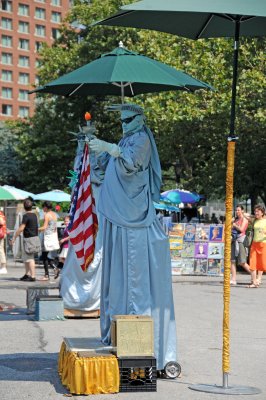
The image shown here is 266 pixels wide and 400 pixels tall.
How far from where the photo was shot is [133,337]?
6.90 m

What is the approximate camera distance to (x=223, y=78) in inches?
1287

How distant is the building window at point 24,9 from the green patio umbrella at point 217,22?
10890 centimetres

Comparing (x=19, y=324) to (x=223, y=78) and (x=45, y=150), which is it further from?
(x=45, y=150)

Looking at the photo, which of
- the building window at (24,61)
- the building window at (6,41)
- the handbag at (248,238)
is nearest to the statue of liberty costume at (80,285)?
the handbag at (248,238)

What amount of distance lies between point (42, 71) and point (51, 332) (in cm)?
4437

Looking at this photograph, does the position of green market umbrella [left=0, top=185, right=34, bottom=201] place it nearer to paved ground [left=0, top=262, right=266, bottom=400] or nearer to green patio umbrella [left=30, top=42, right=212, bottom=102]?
paved ground [left=0, top=262, right=266, bottom=400]

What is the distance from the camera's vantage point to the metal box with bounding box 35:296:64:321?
11.7 meters

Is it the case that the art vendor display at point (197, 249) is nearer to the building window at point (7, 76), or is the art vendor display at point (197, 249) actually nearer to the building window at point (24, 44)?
the building window at point (7, 76)

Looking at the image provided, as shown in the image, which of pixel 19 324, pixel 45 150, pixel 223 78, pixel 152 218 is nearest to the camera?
pixel 152 218

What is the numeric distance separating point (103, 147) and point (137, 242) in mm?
837

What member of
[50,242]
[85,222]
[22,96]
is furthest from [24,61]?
[85,222]

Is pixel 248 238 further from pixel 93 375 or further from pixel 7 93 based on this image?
pixel 7 93

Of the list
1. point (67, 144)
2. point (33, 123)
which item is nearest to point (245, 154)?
point (67, 144)

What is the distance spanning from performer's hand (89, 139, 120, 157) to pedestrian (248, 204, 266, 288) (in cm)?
1197
